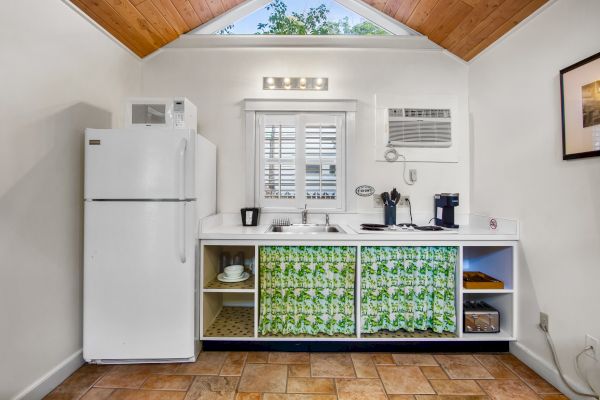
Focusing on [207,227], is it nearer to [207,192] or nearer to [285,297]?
[207,192]

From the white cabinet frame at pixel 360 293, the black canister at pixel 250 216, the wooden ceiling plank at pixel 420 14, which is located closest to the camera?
the white cabinet frame at pixel 360 293

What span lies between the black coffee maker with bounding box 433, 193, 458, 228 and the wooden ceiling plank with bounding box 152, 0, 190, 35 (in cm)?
272

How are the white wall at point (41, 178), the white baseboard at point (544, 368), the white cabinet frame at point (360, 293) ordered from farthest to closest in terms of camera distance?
the white cabinet frame at point (360, 293) < the white baseboard at point (544, 368) < the white wall at point (41, 178)

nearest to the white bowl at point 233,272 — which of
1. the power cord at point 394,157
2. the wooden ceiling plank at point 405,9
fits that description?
the power cord at point 394,157

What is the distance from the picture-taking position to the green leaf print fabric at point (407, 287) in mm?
2268

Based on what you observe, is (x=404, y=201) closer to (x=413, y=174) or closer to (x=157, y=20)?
(x=413, y=174)

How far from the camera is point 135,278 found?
79.9 inches

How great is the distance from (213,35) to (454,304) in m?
3.04

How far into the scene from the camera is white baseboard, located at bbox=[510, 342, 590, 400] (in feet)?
5.81

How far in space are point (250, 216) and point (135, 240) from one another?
962mm

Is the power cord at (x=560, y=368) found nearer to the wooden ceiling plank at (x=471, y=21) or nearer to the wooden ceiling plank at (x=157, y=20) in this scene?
the wooden ceiling plank at (x=471, y=21)

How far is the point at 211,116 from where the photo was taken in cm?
290

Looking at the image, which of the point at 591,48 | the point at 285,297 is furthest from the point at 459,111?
the point at 285,297

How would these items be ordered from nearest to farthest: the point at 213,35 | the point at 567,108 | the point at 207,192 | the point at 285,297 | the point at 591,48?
the point at 591,48, the point at 567,108, the point at 285,297, the point at 207,192, the point at 213,35
